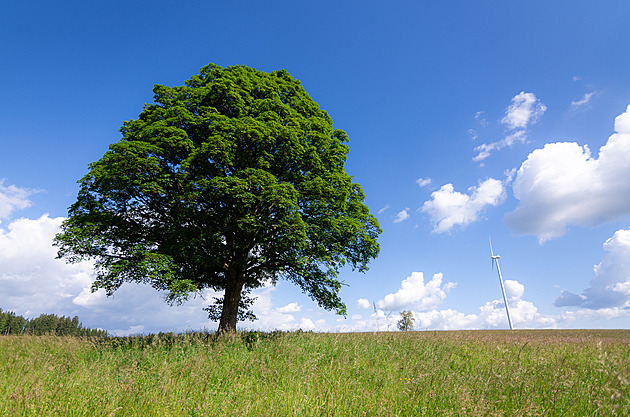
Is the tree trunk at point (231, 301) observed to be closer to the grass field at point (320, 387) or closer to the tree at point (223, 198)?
the tree at point (223, 198)

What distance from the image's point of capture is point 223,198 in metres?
13.1

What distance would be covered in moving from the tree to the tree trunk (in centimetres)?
5

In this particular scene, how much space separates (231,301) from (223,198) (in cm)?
521

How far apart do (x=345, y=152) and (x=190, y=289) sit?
9495 millimetres

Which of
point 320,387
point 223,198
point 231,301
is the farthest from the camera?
point 231,301

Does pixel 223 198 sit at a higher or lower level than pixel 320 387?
higher

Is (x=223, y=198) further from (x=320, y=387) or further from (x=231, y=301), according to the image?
(x=320, y=387)

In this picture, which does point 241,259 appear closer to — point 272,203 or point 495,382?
point 272,203

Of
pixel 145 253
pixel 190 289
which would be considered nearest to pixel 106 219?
pixel 145 253

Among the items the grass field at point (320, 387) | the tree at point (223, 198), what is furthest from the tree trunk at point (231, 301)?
the grass field at point (320, 387)

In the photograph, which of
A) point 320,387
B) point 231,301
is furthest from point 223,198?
point 320,387

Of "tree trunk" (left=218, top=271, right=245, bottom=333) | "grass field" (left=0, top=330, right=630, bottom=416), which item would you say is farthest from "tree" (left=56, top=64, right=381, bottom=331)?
"grass field" (left=0, top=330, right=630, bottom=416)

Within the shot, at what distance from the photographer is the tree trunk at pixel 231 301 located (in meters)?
14.6

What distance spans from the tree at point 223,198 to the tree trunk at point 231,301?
0.15 ft
